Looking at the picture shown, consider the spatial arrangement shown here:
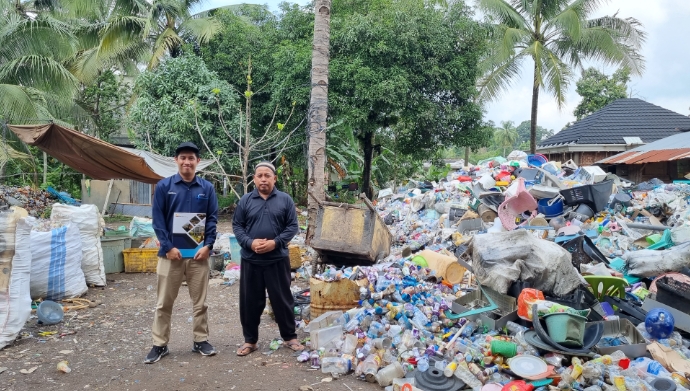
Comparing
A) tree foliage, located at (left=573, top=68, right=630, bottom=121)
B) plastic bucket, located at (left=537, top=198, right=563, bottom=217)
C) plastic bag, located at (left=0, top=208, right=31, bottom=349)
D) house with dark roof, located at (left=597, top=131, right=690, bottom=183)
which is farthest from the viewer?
tree foliage, located at (left=573, top=68, right=630, bottom=121)

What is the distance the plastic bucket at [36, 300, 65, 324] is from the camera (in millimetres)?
4949

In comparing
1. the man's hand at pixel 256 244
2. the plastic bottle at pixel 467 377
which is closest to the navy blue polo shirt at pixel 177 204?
the man's hand at pixel 256 244

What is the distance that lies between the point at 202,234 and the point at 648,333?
12.0ft

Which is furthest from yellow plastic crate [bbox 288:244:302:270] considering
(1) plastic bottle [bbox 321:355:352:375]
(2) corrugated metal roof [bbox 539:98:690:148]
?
(2) corrugated metal roof [bbox 539:98:690:148]

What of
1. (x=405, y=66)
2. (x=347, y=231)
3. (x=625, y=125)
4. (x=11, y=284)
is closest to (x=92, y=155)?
(x=11, y=284)

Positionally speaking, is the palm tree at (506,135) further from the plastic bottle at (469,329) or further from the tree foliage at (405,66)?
the plastic bottle at (469,329)

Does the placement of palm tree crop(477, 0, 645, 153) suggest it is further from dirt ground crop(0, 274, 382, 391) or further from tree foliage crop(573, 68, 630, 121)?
dirt ground crop(0, 274, 382, 391)

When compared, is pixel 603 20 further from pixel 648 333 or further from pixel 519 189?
pixel 648 333

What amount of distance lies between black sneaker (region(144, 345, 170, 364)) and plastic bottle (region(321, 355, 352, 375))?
4.07ft

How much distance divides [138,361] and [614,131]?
68.2 feet

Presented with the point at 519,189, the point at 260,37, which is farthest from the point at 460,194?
the point at 260,37

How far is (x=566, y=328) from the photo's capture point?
3.65m

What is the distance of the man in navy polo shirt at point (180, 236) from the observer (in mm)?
3889

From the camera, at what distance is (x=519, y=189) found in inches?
333
